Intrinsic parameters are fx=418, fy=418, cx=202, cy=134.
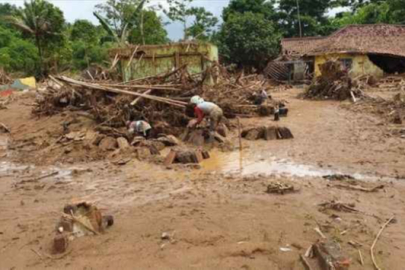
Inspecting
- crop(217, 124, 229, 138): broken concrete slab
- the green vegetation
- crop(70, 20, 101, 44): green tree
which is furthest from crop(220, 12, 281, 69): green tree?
crop(217, 124, 229, 138): broken concrete slab

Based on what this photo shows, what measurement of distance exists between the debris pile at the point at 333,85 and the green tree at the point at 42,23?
22.4 meters

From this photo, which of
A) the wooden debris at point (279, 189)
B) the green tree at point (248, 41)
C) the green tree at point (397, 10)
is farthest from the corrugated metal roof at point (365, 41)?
the wooden debris at point (279, 189)

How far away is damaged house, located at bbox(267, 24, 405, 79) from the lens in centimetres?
2739

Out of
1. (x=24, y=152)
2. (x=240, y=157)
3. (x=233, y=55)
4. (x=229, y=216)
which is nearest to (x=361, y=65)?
(x=233, y=55)

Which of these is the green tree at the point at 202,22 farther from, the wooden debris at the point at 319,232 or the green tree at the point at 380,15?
the wooden debris at the point at 319,232

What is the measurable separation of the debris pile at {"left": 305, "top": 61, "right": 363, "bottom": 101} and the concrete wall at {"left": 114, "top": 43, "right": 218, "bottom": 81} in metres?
6.34

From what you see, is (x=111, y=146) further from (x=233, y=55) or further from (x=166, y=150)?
(x=233, y=55)

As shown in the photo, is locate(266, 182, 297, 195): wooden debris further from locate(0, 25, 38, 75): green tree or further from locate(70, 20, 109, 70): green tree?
locate(0, 25, 38, 75): green tree

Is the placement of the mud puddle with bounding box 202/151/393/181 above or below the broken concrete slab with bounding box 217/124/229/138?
below

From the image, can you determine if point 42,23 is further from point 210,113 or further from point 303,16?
point 210,113

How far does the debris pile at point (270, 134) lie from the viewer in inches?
420

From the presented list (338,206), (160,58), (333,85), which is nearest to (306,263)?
(338,206)

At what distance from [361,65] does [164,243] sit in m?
25.8

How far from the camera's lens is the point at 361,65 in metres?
27.5
